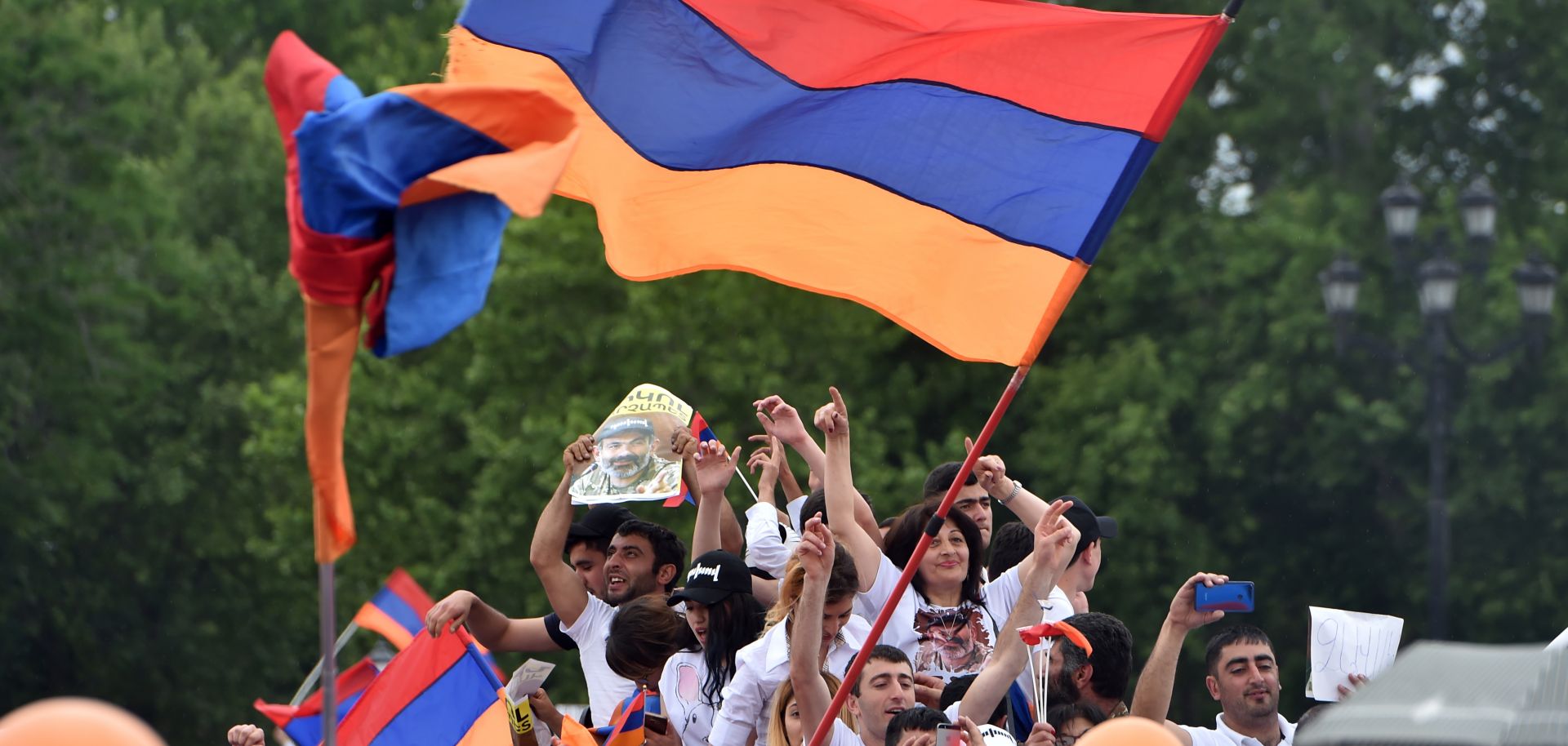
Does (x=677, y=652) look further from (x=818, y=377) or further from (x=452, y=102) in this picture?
(x=818, y=377)

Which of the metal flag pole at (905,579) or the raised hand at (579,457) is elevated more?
the metal flag pole at (905,579)

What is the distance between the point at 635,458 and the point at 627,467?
0.05m

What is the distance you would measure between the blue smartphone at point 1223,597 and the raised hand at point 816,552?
117 centimetres

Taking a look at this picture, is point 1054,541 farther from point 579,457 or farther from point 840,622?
point 579,457

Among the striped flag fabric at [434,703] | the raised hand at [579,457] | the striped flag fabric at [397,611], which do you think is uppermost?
the raised hand at [579,457]

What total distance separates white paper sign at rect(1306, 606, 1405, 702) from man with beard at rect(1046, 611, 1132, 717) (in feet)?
2.00

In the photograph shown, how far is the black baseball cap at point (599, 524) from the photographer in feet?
27.5

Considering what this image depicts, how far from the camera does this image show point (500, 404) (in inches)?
894

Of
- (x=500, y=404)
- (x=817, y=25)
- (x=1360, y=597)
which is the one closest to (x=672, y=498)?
(x=817, y=25)

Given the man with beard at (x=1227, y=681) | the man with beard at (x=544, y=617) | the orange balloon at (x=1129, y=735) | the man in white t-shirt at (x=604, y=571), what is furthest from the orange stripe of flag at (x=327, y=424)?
the man in white t-shirt at (x=604, y=571)

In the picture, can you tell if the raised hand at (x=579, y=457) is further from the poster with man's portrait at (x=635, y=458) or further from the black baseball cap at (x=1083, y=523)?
the black baseball cap at (x=1083, y=523)

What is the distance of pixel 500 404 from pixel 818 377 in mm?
3178

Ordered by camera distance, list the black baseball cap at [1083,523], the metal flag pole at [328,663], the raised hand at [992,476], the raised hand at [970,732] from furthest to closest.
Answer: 1. the black baseball cap at [1083,523]
2. the raised hand at [992,476]
3. the raised hand at [970,732]
4. the metal flag pole at [328,663]

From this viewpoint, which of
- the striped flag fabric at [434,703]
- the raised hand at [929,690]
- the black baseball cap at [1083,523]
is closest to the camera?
the raised hand at [929,690]
